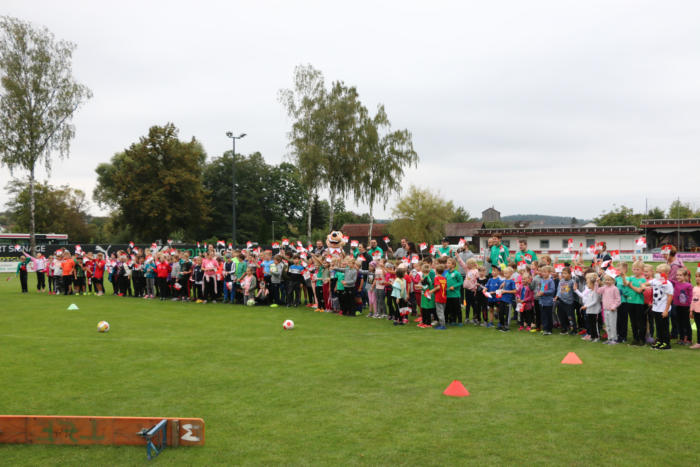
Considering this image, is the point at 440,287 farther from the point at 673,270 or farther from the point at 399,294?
the point at 673,270

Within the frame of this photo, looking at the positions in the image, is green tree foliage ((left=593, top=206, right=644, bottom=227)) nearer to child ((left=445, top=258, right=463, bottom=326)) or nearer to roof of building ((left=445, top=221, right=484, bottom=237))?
roof of building ((left=445, top=221, right=484, bottom=237))

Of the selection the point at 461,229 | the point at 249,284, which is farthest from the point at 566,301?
the point at 461,229

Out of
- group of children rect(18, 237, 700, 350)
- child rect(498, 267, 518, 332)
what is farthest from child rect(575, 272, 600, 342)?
child rect(498, 267, 518, 332)

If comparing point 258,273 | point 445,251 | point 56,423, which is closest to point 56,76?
point 258,273

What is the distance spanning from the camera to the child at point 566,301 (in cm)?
1155

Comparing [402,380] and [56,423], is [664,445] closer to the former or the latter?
[402,380]

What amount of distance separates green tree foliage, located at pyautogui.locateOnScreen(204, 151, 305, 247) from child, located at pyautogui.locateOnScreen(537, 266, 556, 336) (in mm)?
54115

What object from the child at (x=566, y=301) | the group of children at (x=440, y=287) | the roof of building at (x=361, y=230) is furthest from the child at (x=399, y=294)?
the roof of building at (x=361, y=230)

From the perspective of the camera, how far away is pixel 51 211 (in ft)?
244

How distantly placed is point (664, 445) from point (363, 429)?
3208 mm

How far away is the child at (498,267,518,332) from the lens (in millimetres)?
12406

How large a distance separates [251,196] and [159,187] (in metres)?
22.6

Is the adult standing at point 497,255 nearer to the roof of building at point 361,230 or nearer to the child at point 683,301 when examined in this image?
the child at point 683,301

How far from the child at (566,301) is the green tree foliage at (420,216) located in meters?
48.9
